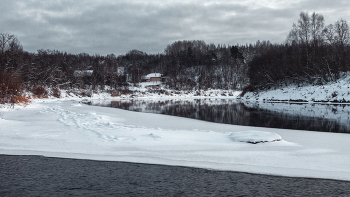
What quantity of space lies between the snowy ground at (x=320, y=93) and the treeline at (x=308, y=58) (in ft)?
7.50

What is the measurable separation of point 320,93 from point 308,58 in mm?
6615

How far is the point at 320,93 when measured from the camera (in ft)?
94.5

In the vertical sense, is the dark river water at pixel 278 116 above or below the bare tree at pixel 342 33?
below

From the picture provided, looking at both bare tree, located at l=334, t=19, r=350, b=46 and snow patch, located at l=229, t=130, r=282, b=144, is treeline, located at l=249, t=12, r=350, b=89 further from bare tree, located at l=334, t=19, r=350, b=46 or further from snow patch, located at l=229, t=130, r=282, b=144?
snow patch, located at l=229, t=130, r=282, b=144

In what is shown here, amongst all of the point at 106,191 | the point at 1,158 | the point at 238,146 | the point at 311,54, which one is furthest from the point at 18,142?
the point at 311,54

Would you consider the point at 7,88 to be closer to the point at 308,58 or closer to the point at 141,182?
the point at 141,182

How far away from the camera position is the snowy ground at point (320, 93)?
27030mm

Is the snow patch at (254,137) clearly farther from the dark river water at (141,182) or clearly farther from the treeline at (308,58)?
the treeline at (308,58)

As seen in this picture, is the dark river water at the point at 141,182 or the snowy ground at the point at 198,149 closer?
the dark river water at the point at 141,182

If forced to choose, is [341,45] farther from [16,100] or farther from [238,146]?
[16,100]

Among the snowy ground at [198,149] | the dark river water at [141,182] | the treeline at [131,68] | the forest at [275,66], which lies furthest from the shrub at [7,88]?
the treeline at [131,68]

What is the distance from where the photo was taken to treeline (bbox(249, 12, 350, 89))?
31969mm

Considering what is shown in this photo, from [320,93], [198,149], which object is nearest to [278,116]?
[198,149]

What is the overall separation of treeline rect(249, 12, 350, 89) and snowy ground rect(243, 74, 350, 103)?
7.50 feet
